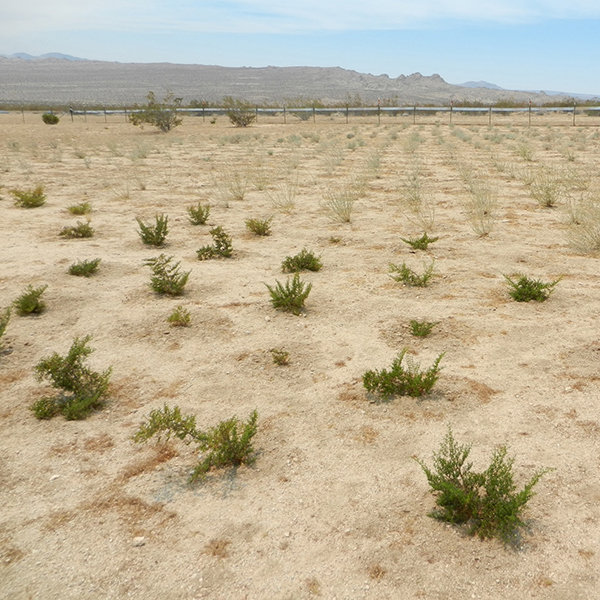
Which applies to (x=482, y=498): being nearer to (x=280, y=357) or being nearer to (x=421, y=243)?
(x=280, y=357)

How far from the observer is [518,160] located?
56.0 feet

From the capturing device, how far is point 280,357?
470 cm

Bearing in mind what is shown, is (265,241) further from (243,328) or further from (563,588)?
(563,588)

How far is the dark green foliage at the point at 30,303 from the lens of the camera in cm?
561

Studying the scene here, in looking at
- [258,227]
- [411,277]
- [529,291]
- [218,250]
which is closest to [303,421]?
[411,277]

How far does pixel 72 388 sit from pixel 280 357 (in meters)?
1.60

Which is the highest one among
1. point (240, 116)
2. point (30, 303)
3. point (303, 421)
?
point (240, 116)

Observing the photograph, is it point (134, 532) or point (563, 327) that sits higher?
point (563, 327)

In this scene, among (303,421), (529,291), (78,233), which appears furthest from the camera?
(78,233)

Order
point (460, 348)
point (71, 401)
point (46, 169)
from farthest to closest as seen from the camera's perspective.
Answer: point (46, 169)
point (460, 348)
point (71, 401)

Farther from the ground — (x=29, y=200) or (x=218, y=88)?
(x=218, y=88)

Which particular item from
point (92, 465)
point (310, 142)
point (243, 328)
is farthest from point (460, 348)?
point (310, 142)

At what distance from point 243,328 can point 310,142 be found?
20487mm

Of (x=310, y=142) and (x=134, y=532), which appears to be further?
(x=310, y=142)
